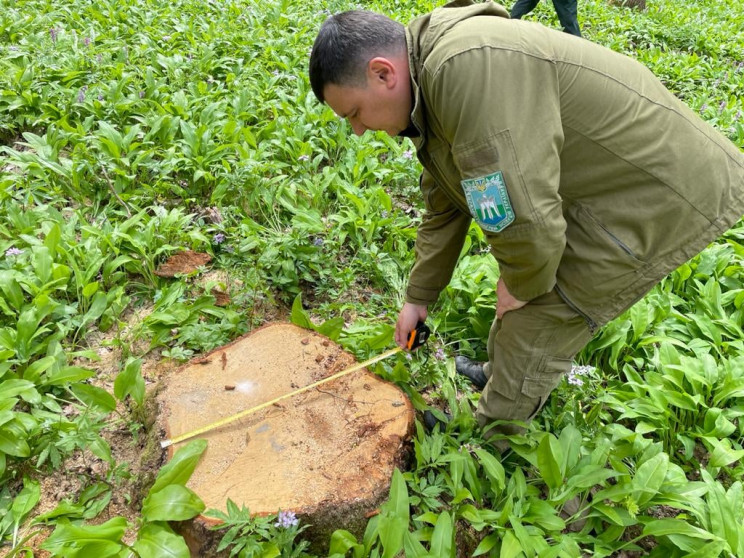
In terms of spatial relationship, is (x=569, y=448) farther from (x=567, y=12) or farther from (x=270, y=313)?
(x=567, y=12)

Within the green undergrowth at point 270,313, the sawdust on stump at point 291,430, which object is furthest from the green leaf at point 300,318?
the sawdust on stump at point 291,430

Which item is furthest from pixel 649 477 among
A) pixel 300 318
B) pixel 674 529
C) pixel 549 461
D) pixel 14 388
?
pixel 14 388

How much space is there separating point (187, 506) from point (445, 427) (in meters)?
1.21

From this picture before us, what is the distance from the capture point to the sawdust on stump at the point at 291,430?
1866mm

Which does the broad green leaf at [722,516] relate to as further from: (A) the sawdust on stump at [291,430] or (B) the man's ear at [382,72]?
(B) the man's ear at [382,72]

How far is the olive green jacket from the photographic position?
143 centimetres

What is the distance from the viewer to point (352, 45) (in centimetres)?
156

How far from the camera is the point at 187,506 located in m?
1.76

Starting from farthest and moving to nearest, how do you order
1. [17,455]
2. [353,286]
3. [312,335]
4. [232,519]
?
[353,286]
[312,335]
[17,455]
[232,519]

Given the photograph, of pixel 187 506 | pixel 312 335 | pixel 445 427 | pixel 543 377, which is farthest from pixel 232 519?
pixel 543 377

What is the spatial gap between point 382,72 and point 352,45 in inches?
4.8

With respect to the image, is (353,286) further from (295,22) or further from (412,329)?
(295,22)

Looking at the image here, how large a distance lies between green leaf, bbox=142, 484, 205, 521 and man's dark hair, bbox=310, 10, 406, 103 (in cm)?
146

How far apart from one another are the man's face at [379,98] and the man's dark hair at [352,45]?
3 centimetres
